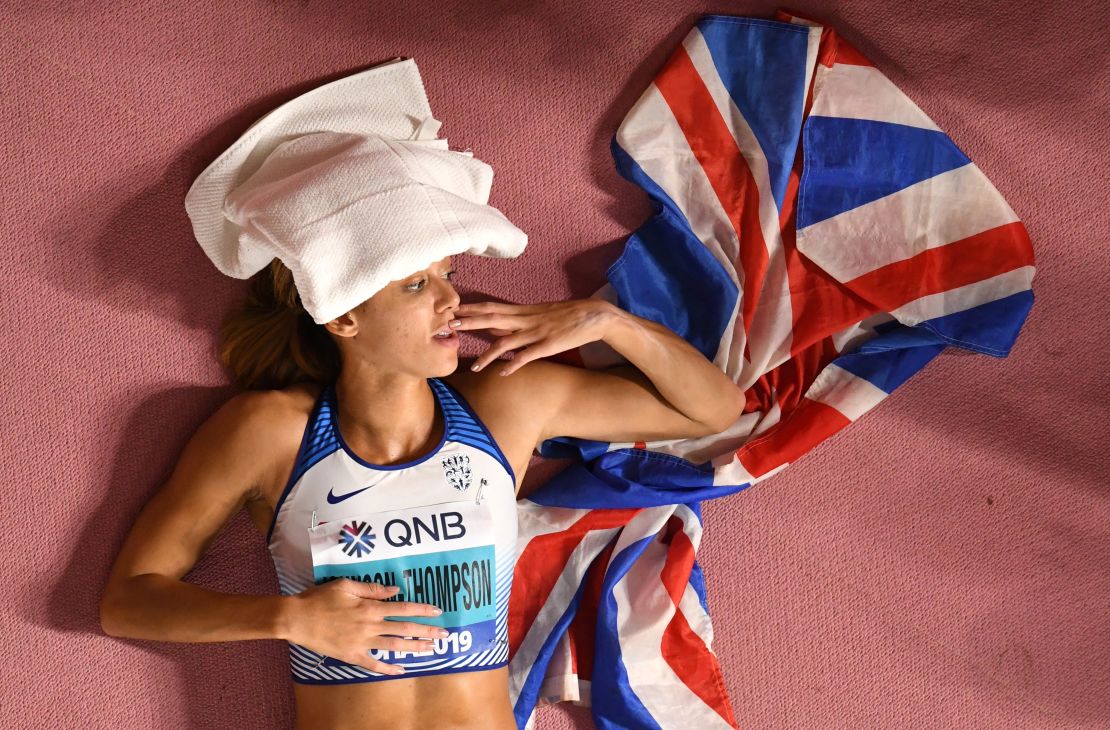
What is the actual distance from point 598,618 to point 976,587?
82cm

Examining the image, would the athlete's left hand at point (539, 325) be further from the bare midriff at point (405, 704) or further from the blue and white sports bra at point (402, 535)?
the bare midriff at point (405, 704)

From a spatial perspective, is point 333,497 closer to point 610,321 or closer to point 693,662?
point 610,321

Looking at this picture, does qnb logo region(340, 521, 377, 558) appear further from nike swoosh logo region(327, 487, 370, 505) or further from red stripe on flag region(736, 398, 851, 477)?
red stripe on flag region(736, 398, 851, 477)

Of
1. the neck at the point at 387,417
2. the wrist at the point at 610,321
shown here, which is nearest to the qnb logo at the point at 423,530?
the neck at the point at 387,417

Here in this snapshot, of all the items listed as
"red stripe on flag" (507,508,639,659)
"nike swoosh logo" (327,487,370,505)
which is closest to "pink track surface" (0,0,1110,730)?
"red stripe on flag" (507,508,639,659)

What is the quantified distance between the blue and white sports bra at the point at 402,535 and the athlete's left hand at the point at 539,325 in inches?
7.7

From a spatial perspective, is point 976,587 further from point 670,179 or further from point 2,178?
point 2,178

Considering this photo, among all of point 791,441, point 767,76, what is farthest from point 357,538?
point 767,76

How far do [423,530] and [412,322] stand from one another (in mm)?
403

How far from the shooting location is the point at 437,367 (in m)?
1.78

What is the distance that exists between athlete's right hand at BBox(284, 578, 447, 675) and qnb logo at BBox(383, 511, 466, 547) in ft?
0.40

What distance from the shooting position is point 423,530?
6.20 ft

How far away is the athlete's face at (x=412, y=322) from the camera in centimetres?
174

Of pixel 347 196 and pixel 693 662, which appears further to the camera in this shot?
pixel 693 662
